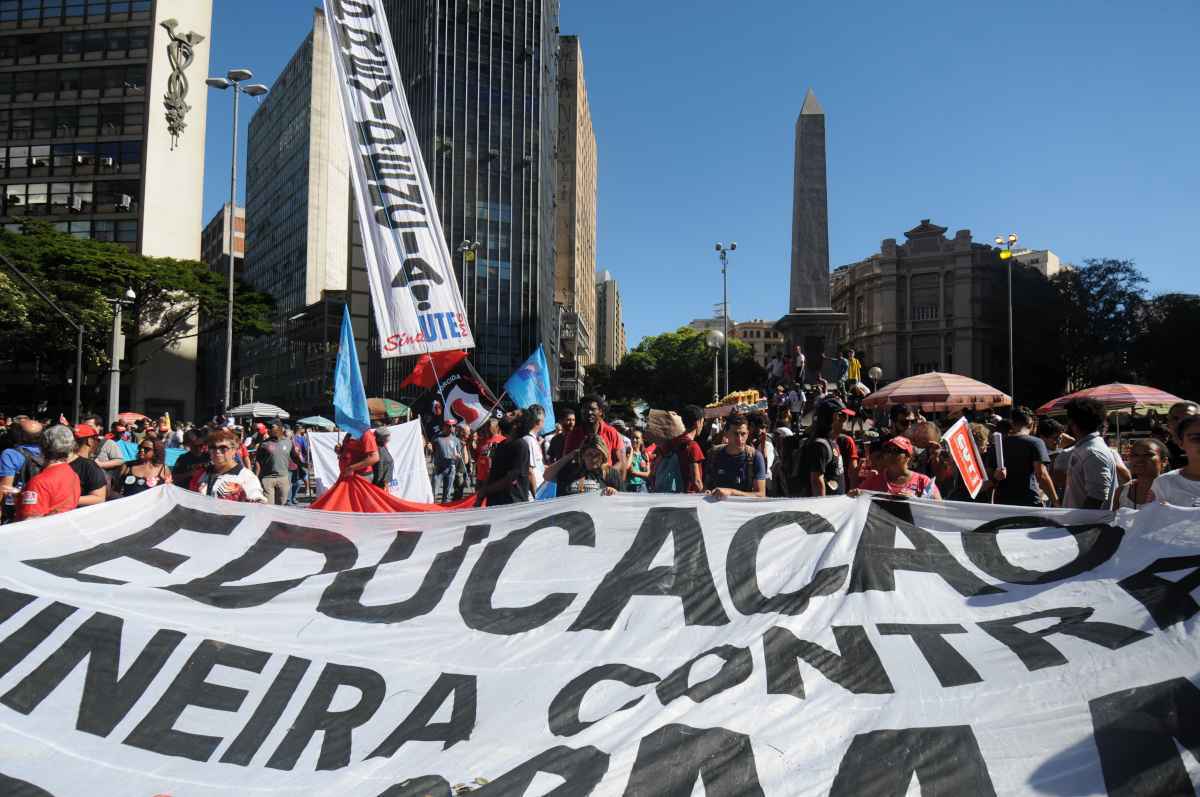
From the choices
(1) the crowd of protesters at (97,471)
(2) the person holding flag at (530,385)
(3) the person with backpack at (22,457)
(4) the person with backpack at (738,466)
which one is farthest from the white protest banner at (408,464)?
(4) the person with backpack at (738,466)

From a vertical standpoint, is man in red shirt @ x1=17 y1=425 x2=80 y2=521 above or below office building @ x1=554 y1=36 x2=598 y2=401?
below

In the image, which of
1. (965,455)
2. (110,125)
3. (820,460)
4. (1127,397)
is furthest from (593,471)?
(110,125)

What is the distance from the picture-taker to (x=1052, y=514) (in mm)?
4695

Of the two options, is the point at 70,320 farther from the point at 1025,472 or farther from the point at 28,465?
the point at 1025,472

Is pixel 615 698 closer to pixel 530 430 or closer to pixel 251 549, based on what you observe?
pixel 251 549

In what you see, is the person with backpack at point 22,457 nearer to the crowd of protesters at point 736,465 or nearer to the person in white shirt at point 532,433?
the crowd of protesters at point 736,465

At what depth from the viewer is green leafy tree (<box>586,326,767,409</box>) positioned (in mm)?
85188

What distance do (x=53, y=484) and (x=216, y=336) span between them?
96535mm

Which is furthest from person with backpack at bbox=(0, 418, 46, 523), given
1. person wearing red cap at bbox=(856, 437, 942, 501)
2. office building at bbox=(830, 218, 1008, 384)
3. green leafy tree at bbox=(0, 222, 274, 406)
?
office building at bbox=(830, 218, 1008, 384)

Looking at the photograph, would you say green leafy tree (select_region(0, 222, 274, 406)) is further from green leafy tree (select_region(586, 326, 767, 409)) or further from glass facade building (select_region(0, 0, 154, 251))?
green leafy tree (select_region(586, 326, 767, 409))

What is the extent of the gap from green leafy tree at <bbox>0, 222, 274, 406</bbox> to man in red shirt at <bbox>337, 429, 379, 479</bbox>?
36945 millimetres

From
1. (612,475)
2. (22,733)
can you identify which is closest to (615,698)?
(22,733)

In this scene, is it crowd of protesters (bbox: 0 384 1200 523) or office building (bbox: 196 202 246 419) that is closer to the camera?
crowd of protesters (bbox: 0 384 1200 523)

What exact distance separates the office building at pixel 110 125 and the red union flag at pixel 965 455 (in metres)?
49.2
